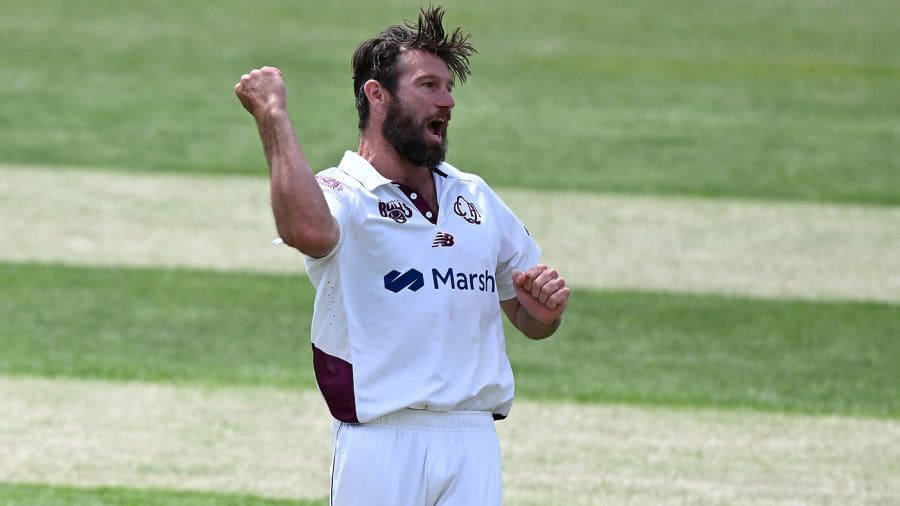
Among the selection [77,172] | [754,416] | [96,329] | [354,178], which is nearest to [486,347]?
[354,178]

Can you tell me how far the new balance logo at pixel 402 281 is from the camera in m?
4.04

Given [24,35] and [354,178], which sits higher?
[354,178]

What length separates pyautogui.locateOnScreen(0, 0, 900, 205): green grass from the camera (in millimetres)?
14586

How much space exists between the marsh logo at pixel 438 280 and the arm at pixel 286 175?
0.27m

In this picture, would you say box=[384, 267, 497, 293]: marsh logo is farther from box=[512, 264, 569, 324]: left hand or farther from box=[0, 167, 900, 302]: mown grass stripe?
box=[0, 167, 900, 302]: mown grass stripe

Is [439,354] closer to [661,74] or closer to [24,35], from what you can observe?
[661,74]

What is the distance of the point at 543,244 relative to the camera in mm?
12164

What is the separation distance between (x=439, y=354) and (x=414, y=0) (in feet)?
61.5

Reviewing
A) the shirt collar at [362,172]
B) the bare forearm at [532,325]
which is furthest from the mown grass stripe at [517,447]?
the shirt collar at [362,172]

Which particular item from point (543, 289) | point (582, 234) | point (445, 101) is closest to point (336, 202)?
point (445, 101)

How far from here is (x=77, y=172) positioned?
14062 mm

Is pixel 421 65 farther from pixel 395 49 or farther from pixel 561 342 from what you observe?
pixel 561 342

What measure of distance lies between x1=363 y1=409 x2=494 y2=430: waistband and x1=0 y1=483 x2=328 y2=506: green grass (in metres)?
2.80

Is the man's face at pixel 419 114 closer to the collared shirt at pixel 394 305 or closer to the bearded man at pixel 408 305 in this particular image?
the bearded man at pixel 408 305
